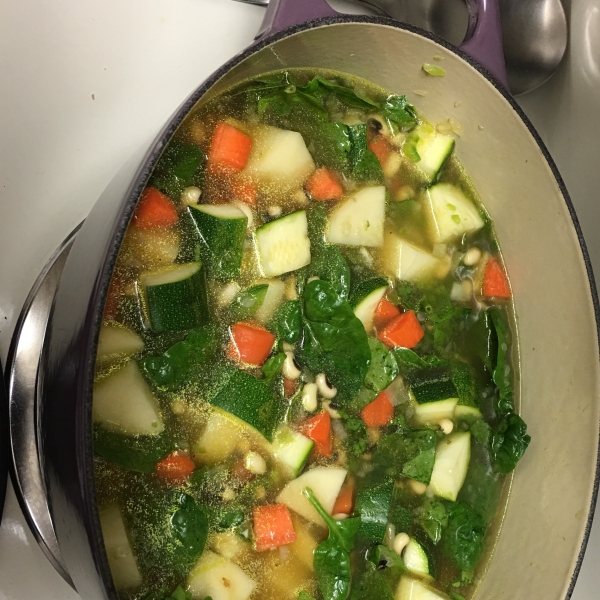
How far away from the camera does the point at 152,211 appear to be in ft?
5.67

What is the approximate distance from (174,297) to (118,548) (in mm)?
636

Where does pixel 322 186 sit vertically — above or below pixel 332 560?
above

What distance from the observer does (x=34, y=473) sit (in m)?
1.71

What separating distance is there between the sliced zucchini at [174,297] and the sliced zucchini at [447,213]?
884 millimetres

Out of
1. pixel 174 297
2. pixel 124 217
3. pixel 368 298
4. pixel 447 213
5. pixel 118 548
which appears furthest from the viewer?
pixel 447 213

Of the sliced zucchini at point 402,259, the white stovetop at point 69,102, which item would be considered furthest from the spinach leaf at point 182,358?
the sliced zucchini at point 402,259

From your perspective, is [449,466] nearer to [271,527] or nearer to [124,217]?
[271,527]

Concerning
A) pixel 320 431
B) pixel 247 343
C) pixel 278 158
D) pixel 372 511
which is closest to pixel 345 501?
pixel 372 511

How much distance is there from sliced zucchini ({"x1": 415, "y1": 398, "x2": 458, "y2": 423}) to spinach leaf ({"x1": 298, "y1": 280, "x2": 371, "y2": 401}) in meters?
0.26

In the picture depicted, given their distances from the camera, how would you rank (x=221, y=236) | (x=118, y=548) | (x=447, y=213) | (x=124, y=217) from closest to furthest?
1. (x=124, y=217)
2. (x=118, y=548)
3. (x=221, y=236)
4. (x=447, y=213)

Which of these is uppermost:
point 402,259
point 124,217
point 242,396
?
point 124,217

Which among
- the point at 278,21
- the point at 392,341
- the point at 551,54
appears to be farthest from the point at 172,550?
the point at 551,54

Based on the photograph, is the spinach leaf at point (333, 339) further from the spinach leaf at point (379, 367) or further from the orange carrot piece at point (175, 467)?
the orange carrot piece at point (175, 467)

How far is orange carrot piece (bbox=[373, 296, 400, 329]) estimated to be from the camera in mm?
A: 2053
